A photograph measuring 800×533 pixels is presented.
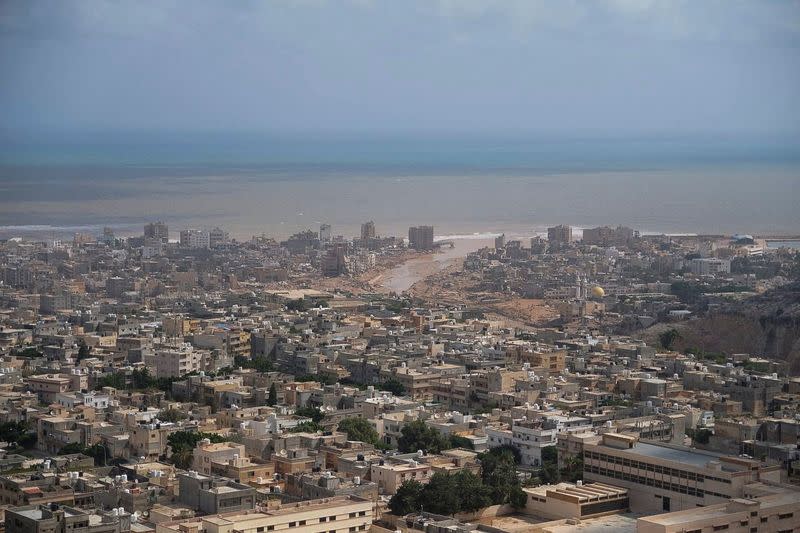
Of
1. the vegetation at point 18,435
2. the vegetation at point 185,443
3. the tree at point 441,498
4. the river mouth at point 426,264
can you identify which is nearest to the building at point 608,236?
the river mouth at point 426,264

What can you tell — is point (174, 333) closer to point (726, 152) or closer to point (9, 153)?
point (9, 153)

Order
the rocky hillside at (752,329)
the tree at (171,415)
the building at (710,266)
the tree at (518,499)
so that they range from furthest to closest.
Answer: the building at (710,266), the rocky hillside at (752,329), the tree at (171,415), the tree at (518,499)

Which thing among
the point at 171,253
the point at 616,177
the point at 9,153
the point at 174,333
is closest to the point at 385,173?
the point at 616,177

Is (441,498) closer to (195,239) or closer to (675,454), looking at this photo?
(675,454)

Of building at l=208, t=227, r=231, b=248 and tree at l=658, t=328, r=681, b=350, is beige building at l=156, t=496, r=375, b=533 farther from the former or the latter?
building at l=208, t=227, r=231, b=248

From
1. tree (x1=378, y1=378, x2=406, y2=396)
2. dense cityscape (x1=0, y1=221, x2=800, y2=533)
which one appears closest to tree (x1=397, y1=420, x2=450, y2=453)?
dense cityscape (x1=0, y1=221, x2=800, y2=533)

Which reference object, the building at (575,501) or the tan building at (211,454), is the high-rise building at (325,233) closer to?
the tan building at (211,454)

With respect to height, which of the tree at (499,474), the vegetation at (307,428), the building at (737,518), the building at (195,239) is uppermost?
the building at (195,239)
